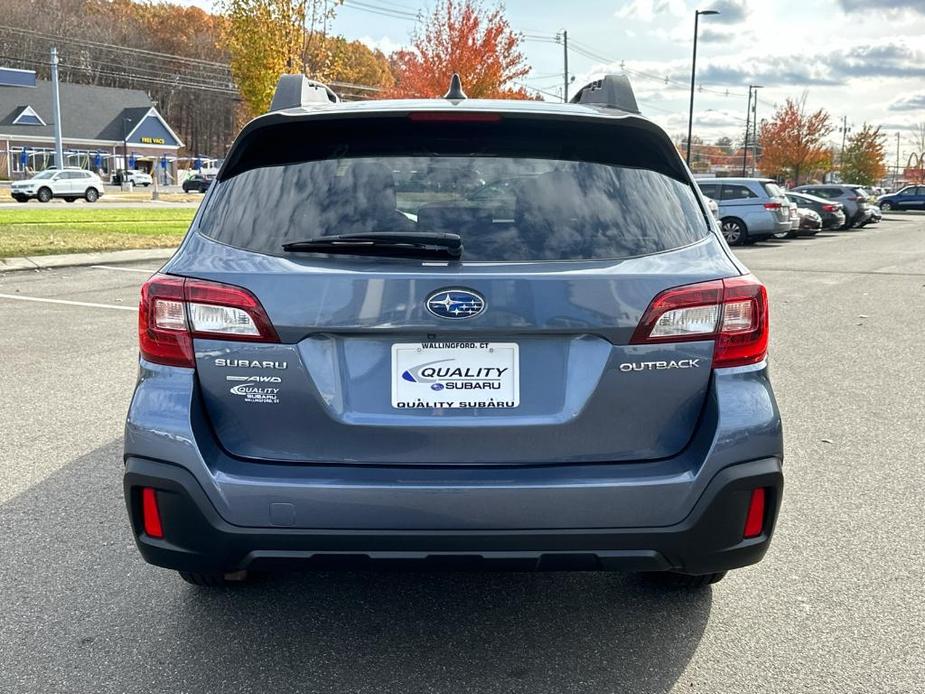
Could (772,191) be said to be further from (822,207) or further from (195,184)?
(195,184)

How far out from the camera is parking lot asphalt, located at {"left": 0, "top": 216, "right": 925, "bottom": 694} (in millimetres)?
2764

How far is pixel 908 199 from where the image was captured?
52281 millimetres

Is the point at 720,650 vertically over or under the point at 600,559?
under

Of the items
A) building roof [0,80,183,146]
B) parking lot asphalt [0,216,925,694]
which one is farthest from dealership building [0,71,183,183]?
parking lot asphalt [0,216,925,694]

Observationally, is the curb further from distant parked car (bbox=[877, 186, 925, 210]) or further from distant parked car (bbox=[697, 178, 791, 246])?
distant parked car (bbox=[877, 186, 925, 210])

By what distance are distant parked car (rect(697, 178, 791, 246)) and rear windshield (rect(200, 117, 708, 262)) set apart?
21803mm

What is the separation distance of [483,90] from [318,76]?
264 inches

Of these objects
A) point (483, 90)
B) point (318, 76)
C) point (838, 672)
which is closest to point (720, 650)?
point (838, 672)

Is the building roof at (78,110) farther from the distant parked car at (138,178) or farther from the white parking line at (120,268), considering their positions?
the white parking line at (120,268)

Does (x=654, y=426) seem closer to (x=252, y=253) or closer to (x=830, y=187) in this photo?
(x=252, y=253)

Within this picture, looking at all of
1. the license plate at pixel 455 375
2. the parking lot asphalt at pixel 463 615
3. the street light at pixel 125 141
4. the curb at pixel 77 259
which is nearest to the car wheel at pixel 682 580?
the parking lot asphalt at pixel 463 615

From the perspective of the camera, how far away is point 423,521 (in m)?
2.46

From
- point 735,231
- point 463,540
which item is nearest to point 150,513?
point 463,540

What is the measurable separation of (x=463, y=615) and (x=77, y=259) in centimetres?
1326
